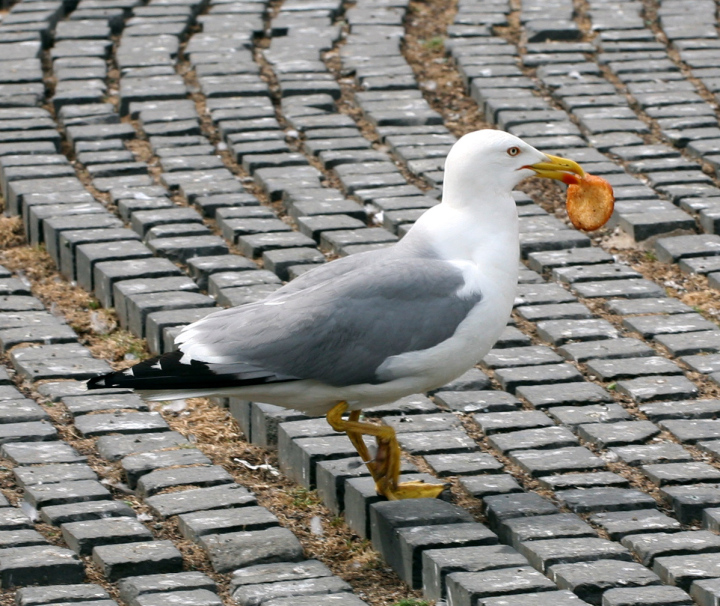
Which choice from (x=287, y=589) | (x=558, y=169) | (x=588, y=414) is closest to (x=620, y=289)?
(x=588, y=414)

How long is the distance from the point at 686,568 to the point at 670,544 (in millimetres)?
160

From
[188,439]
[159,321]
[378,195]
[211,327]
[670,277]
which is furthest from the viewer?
[378,195]

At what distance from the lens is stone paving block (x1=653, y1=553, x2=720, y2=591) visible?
3.80m

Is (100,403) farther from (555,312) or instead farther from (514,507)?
(555,312)

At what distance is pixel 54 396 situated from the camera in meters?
5.04

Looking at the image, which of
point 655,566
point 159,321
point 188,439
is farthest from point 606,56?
point 655,566

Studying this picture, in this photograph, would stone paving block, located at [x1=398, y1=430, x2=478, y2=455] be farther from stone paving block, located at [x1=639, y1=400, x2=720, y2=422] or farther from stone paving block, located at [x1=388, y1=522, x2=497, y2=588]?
stone paving block, located at [x1=639, y1=400, x2=720, y2=422]

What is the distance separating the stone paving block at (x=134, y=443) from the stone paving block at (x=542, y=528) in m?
1.23

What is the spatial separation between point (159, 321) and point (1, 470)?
1.10 meters

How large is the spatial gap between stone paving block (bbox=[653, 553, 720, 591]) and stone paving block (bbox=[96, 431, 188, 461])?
5.63 feet

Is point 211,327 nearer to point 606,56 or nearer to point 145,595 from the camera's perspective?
point 145,595

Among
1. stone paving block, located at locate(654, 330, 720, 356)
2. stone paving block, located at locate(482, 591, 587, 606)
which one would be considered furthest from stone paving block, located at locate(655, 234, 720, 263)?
stone paving block, located at locate(482, 591, 587, 606)

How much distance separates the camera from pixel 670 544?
13.1 feet

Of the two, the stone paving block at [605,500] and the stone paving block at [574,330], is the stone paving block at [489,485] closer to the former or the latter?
the stone paving block at [605,500]
